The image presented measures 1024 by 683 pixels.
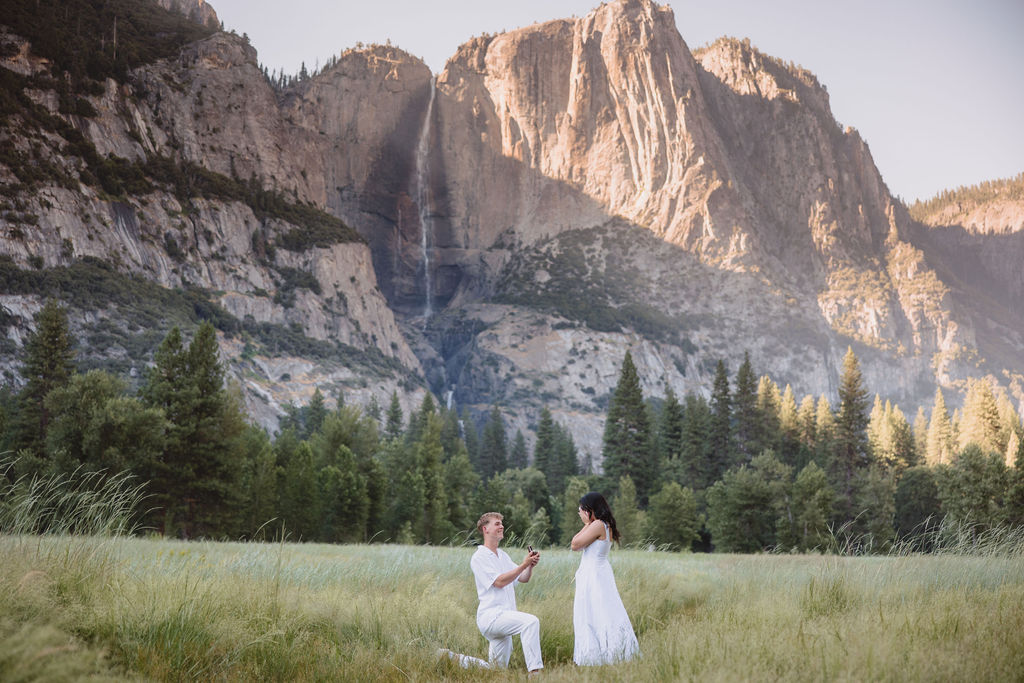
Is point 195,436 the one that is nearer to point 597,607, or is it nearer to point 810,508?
point 597,607

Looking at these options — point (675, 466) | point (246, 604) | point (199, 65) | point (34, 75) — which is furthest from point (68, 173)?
point (246, 604)

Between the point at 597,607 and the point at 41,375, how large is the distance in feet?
141

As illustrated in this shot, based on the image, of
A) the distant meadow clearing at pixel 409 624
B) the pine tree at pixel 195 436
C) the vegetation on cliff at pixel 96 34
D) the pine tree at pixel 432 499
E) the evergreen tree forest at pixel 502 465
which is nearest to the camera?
the distant meadow clearing at pixel 409 624

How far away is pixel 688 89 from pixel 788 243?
2109 inches

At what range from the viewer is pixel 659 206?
186 m

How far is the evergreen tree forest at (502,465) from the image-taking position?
3441 centimetres

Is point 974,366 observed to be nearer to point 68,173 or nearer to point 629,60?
point 629,60

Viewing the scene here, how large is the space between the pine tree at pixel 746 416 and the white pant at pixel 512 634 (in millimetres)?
71726

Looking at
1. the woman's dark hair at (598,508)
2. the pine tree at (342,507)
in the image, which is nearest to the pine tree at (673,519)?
the pine tree at (342,507)

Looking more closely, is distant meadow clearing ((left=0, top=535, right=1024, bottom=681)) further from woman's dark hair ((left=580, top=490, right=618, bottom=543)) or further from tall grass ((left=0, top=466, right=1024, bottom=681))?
woman's dark hair ((left=580, top=490, right=618, bottom=543))

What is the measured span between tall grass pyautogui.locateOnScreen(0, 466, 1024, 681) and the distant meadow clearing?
24 millimetres

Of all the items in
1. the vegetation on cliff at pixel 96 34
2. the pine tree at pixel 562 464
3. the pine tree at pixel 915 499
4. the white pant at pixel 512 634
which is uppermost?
the vegetation on cliff at pixel 96 34

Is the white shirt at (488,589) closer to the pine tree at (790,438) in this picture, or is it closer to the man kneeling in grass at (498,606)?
the man kneeling in grass at (498,606)

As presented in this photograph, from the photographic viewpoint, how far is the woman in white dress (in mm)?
7066
